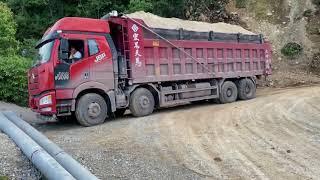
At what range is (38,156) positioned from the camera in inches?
296

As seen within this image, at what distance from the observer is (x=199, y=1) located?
28.4 m

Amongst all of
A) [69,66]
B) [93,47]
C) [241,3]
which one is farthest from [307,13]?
[69,66]

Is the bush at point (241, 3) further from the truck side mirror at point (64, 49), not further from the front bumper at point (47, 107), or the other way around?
the front bumper at point (47, 107)

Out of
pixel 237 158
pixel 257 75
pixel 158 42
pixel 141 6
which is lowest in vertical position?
pixel 237 158

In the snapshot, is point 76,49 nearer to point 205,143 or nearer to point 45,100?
point 45,100

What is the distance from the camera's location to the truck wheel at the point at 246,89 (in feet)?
57.5

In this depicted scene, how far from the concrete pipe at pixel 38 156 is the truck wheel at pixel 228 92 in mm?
8054

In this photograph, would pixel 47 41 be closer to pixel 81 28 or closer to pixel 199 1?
pixel 81 28

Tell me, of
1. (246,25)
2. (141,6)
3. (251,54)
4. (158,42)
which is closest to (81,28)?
(158,42)

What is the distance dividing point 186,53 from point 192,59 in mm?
323

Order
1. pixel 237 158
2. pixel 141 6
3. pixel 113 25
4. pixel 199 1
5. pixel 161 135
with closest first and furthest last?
pixel 237 158 → pixel 161 135 → pixel 113 25 → pixel 141 6 → pixel 199 1

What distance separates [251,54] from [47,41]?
8.07 meters

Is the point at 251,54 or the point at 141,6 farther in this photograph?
the point at 141,6

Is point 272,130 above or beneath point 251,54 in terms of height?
beneath
